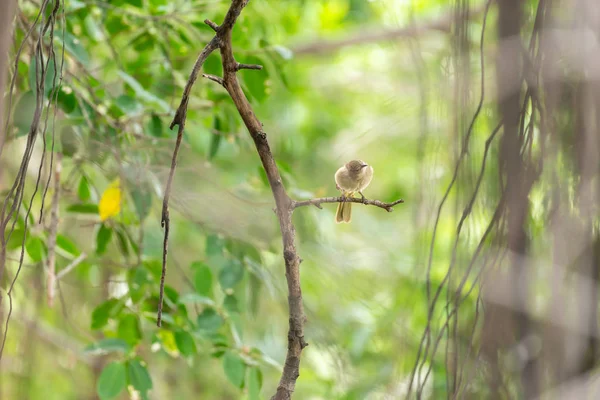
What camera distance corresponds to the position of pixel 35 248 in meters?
2.62

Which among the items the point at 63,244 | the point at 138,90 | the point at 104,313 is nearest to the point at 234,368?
the point at 104,313

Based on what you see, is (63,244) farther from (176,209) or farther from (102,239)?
(176,209)

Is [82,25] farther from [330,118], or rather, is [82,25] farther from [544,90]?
[330,118]

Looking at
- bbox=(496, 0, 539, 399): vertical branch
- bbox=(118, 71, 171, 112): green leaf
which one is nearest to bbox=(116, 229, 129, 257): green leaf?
bbox=(118, 71, 171, 112): green leaf

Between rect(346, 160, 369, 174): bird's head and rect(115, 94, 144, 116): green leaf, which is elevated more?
rect(115, 94, 144, 116): green leaf

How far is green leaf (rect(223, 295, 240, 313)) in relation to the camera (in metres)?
2.77

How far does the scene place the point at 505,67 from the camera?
1509 millimetres

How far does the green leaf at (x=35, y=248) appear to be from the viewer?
2.61 meters

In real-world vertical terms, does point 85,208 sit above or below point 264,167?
below

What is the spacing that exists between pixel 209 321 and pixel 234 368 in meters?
0.21

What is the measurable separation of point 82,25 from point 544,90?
238 centimetres

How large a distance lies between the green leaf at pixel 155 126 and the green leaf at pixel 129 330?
0.73 m

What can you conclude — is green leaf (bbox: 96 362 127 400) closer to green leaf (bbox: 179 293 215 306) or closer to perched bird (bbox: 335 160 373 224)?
green leaf (bbox: 179 293 215 306)

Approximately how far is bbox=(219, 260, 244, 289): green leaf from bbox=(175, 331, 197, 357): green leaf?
0.24 meters
